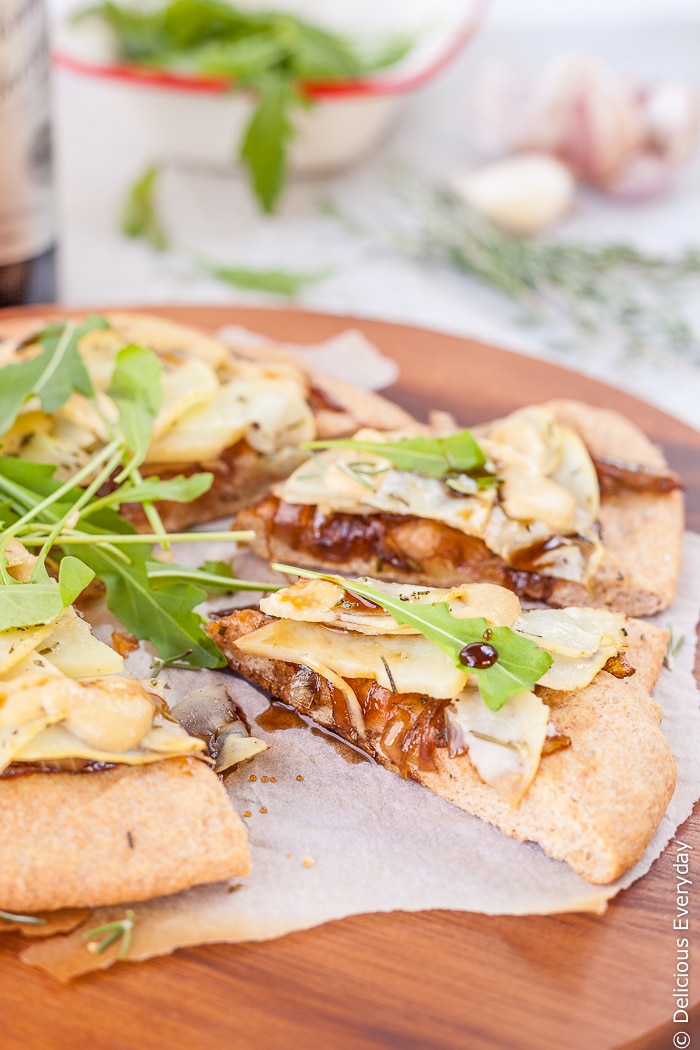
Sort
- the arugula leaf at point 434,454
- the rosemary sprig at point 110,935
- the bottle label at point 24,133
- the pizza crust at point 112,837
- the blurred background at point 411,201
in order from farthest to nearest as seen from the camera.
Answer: the blurred background at point 411,201 → the bottle label at point 24,133 → the arugula leaf at point 434,454 → the pizza crust at point 112,837 → the rosemary sprig at point 110,935

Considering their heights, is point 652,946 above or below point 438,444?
below

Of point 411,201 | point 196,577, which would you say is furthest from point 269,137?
point 196,577

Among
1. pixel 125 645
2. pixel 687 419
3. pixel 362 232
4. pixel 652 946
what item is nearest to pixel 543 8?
pixel 362 232

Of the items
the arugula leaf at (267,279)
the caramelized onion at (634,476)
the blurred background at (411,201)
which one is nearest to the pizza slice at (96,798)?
the caramelized onion at (634,476)

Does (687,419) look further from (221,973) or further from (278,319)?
(221,973)

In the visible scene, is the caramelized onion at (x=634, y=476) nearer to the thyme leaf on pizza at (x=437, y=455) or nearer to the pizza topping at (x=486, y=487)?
the pizza topping at (x=486, y=487)

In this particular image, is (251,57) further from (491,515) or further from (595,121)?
(491,515)

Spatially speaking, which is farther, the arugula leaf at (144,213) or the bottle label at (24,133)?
the arugula leaf at (144,213)
